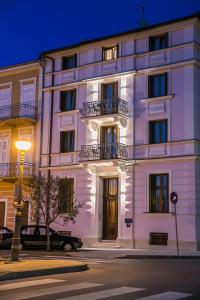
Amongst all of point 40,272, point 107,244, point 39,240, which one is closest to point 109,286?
point 40,272

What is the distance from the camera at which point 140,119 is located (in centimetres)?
2930

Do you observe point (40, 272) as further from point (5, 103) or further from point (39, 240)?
point (5, 103)

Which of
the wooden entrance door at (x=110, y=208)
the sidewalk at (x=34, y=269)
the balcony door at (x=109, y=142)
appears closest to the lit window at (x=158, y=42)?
the balcony door at (x=109, y=142)

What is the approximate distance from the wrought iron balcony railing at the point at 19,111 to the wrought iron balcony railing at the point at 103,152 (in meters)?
5.32

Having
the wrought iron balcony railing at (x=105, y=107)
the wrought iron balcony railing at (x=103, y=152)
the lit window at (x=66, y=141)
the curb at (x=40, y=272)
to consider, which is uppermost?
the wrought iron balcony railing at (x=105, y=107)

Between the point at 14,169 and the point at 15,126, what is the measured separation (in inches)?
122

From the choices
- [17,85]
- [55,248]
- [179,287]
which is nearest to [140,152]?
[55,248]

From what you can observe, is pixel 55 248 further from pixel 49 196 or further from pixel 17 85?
pixel 17 85

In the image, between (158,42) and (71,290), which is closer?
(71,290)

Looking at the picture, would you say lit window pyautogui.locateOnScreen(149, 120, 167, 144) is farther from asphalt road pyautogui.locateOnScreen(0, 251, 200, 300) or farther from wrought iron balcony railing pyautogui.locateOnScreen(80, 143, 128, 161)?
asphalt road pyautogui.locateOnScreen(0, 251, 200, 300)

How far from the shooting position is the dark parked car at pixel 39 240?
25984mm

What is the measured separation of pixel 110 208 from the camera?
30.1 m

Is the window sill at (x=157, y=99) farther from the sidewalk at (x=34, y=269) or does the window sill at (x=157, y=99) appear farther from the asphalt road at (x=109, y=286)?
the sidewalk at (x=34, y=269)

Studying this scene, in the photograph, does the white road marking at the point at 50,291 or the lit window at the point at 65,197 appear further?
the lit window at the point at 65,197
